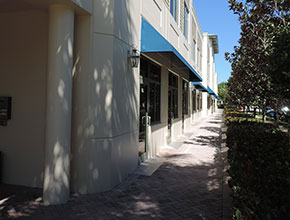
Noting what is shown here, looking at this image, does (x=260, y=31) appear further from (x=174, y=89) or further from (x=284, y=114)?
(x=174, y=89)

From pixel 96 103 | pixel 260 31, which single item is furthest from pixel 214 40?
pixel 96 103

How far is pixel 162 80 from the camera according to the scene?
9.68m

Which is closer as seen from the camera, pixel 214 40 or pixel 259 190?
pixel 259 190

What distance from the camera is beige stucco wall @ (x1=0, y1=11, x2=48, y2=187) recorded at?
16.7ft

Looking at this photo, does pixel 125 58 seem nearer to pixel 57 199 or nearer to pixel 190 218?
pixel 57 199

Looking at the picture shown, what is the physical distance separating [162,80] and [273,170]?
6.65 meters

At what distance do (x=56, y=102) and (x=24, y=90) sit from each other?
1266 millimetres

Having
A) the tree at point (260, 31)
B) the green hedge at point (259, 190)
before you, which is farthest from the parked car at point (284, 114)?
the green hedge at point (259, 190)

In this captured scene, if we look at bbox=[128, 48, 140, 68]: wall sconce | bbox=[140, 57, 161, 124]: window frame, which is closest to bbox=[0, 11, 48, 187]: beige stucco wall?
bbox=[128, 48, 140, 68]: wall sconce

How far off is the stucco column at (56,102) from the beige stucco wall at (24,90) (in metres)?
0.78

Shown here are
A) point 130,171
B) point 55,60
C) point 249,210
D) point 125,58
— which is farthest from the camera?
point 130,171

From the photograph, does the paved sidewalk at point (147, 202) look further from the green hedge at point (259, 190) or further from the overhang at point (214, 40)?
the overhang at point (214, 40)

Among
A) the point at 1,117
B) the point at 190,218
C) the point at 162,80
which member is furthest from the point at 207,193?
the point at 162,80

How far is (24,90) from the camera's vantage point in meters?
5.18
